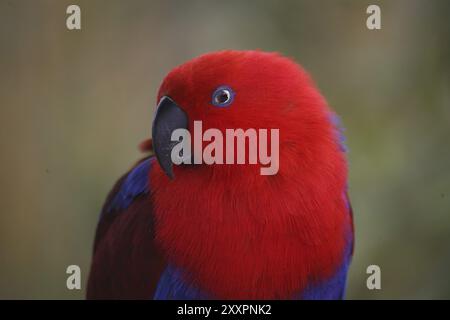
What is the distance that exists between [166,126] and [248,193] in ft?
0.78

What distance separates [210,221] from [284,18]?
69 centimetres

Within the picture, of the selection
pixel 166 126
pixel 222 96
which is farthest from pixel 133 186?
pixel 222 96

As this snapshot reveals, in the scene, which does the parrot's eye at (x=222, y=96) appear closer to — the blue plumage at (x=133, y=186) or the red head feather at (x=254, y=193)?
the red head feather at (x=254, y=193)

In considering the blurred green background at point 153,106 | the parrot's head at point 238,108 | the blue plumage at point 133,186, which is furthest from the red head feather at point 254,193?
the blurred green background at point 153,106

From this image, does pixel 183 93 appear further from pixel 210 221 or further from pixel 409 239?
pixel 409 239

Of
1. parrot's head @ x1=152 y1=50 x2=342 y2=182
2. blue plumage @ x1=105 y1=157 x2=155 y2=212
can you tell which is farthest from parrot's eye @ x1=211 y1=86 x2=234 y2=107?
blue plumage @ x1=105 y1=157 x2=155 y2=212

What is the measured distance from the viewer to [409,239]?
171 cm

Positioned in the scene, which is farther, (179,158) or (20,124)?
(20,124)

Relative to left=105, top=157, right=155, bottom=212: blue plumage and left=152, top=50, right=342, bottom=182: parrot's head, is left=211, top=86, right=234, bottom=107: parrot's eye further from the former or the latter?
left=105, top=157, right=155, bottom=212: blue plumage

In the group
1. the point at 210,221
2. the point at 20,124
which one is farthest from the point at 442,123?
the point at 20,124

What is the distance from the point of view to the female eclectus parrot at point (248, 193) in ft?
4.11

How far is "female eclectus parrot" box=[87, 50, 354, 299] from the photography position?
1253 mm
